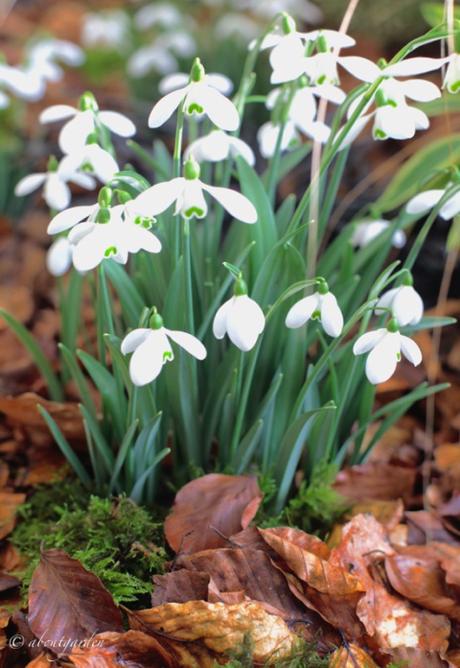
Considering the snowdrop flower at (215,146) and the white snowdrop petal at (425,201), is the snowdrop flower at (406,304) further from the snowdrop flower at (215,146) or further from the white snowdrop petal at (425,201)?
the snowdrop flower at (215,146)

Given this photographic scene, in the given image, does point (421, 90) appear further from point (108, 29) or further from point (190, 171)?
point (108, 29)

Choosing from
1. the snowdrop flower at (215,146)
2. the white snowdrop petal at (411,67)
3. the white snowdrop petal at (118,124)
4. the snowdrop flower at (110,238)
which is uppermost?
the white snowdrop petal at (411,67)

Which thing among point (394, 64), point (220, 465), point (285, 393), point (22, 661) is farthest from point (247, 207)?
point (22, 661)

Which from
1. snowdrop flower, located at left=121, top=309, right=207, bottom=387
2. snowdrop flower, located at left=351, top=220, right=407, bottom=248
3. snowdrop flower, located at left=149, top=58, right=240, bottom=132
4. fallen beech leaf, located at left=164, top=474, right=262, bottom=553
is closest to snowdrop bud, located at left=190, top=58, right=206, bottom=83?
snowdrop flower, located at left=149, top=58, right=240, bottom=132

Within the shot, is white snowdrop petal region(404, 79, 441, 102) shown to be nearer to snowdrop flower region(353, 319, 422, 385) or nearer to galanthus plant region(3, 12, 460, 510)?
galanthus plant region(3, 12, 460, 510)

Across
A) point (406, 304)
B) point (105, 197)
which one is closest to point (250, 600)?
point (406, 304)

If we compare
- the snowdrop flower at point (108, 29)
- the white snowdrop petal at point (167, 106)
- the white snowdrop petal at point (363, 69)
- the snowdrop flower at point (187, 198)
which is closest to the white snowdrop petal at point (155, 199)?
the snowdrop flower at point (187, 198)
